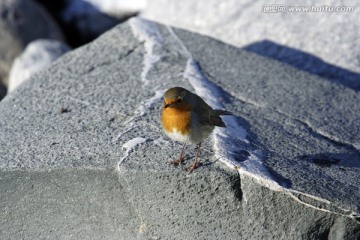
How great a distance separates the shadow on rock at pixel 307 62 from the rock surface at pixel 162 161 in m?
0.86

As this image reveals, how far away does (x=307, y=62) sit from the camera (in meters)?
6.77

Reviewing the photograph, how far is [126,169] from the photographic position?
4027 millimetres

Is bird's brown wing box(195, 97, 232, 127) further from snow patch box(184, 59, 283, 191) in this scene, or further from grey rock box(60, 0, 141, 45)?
grey rock box(60, 0, 141, 45)

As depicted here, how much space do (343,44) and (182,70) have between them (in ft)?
6.72

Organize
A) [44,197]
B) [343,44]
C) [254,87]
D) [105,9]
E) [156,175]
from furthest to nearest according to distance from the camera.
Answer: [105,9] → [343,44] → [254,87] → [44,197] → [156,175]

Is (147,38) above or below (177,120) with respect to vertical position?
below

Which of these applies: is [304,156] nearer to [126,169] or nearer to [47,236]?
[126,169]

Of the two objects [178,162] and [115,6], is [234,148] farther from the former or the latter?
[115,6]

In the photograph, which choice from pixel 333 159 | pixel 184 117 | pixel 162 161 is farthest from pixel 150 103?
pixel 333 159

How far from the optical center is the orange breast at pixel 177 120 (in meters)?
3.91

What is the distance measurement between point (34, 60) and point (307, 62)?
2945 millimetres

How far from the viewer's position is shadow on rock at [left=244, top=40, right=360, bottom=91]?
21.3 feet

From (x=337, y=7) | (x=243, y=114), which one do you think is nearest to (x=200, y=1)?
(x=337, y=7)

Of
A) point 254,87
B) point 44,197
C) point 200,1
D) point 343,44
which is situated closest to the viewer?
point 44,197
